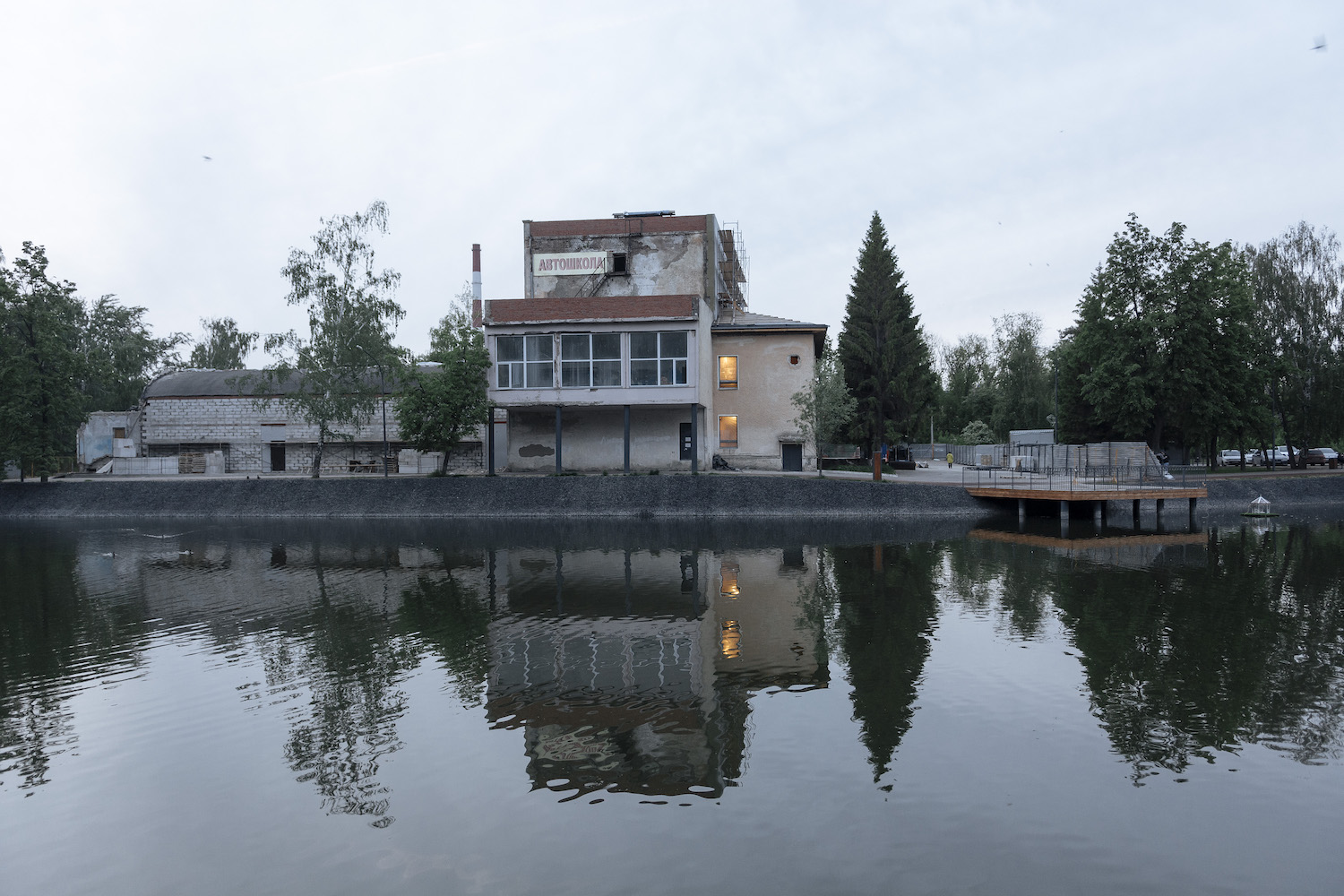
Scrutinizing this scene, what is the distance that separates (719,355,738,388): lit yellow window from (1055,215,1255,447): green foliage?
22124 millimetres

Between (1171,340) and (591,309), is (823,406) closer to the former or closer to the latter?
A: (591,309)

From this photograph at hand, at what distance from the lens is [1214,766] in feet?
29.6

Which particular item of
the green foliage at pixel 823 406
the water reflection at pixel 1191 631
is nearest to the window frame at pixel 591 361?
the green foliage at pixel 823 406

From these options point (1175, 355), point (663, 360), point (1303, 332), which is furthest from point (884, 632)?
point (1303, 332)

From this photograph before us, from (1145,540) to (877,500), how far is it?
11587 millimetres

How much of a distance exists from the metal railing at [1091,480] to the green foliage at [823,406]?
758cm

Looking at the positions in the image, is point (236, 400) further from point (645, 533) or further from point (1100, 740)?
point (1100, 740)

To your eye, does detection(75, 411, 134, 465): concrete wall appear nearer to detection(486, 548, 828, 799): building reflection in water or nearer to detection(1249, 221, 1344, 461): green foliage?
detection(486, 548, 828, 799): building reflection in water

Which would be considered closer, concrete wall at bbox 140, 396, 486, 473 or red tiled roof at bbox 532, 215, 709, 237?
red tiled roof at bbox 532, 215, 709, 237

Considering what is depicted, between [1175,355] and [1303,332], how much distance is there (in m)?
11.0

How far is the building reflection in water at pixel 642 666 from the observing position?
31.0ft

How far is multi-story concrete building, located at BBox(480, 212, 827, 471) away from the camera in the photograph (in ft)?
138

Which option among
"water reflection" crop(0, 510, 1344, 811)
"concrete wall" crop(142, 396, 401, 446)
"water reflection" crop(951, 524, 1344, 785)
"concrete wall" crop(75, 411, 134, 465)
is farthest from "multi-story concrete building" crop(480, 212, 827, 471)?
"concrete wall" crop(75, 411, 134, 465)

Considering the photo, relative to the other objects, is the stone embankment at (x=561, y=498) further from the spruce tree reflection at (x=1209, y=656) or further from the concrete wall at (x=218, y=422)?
the spruce tree reflection at (x=1209, y=656)
